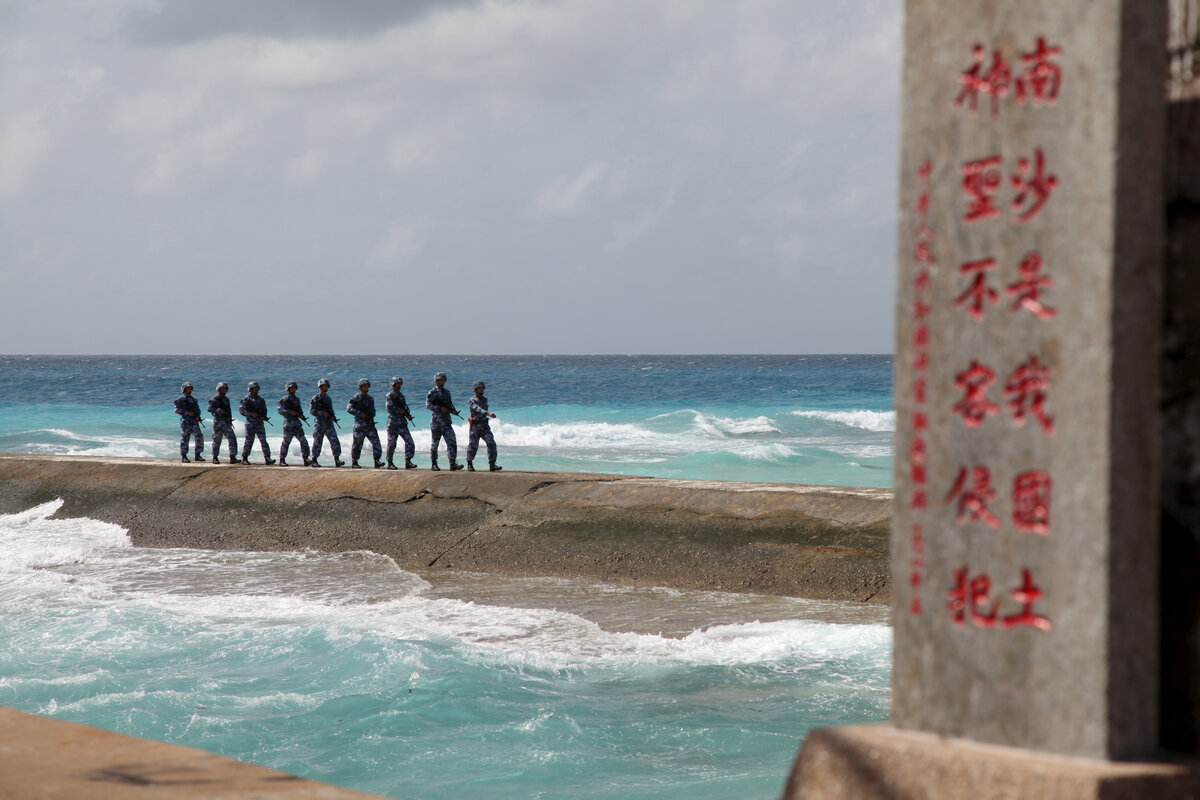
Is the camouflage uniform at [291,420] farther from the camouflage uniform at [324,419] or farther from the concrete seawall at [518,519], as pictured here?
the concrete seawall at [518,519]

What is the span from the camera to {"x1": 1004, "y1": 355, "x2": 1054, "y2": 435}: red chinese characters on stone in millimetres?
2422

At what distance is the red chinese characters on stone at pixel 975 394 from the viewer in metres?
2.50

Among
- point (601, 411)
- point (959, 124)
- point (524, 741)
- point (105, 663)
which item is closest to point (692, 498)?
point (524, 741)

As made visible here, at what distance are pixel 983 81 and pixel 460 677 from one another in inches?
233

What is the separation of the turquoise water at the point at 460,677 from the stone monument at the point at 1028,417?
130 inches

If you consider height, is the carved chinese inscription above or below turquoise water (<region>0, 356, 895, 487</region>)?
above

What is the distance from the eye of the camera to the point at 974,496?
2516mm

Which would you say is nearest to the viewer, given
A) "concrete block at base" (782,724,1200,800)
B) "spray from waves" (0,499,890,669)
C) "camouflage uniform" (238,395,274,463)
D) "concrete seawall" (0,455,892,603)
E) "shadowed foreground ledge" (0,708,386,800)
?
"concrete block at base" (782,724,1200,800)

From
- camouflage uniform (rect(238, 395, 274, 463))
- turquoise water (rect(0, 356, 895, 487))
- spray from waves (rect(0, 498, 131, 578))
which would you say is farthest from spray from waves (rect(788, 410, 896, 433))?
spray from waves (rect(0, 498, 131, 578))

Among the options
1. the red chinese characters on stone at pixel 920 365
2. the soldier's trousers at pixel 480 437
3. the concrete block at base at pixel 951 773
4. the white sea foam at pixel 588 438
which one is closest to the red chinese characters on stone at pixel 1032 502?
the red chinese characters on stone at pixel 920 365

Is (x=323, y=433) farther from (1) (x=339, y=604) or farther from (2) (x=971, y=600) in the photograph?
(2) (x=971, y=600)

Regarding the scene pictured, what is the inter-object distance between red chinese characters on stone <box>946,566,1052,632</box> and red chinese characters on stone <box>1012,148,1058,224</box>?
2.64 feet

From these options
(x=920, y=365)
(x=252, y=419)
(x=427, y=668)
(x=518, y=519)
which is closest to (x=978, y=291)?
(x=920, y=365)

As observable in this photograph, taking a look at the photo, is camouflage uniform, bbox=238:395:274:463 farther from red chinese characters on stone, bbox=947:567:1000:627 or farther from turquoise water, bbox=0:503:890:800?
red chinese characters on stone, bbox=947:567:1000:627
